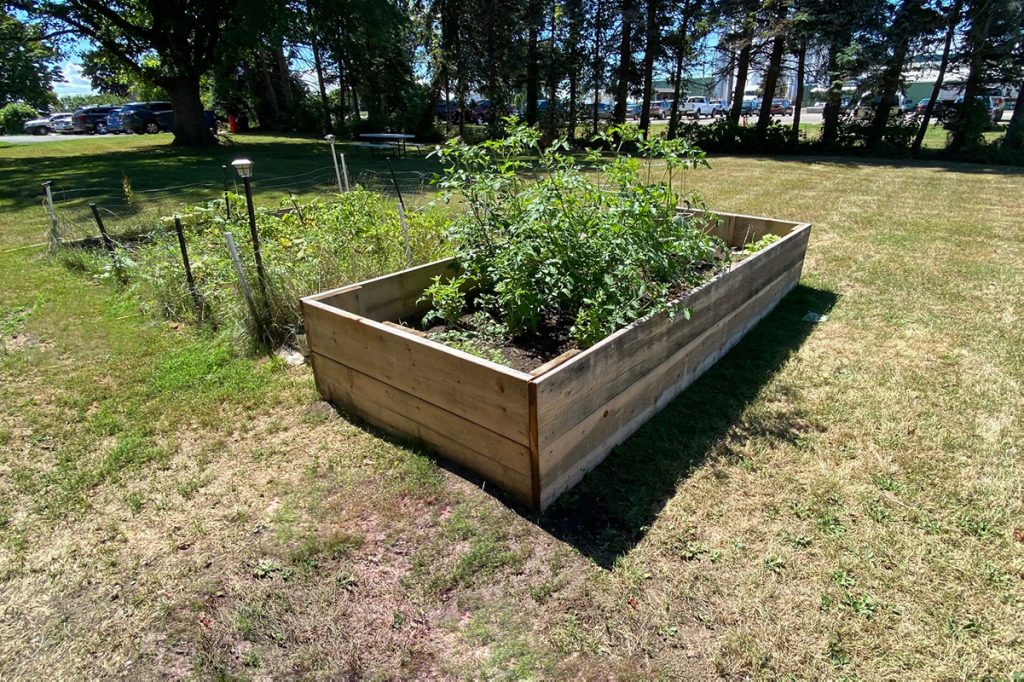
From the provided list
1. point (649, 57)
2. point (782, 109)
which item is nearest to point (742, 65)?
point (649, 57)

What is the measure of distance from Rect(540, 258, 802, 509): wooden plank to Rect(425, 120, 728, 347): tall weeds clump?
0.33m

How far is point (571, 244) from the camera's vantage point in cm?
292

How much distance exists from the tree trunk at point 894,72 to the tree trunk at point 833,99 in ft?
3.25

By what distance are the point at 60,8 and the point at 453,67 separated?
11.4 meters

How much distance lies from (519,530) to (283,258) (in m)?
2.97

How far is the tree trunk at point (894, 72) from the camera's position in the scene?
48.5 ft

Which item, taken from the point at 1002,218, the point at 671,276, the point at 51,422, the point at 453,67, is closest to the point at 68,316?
the point at 51,422

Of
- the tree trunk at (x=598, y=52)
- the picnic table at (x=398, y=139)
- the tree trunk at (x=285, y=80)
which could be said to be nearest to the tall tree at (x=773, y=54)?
the tree trunk at (x=598, y=52)

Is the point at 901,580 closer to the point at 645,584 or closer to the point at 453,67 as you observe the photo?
the point at 645,584

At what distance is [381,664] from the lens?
68.9 inches

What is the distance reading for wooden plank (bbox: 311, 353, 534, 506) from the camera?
7.68 feet

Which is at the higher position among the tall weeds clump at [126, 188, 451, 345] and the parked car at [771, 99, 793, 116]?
the parked car at [771, 99, 793, 116]

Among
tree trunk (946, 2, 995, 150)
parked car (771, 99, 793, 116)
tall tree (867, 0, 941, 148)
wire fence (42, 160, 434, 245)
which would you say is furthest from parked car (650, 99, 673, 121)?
wire fence (42, 160, 434, 245)

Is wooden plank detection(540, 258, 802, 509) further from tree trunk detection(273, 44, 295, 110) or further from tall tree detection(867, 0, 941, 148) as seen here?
tree trunk detection(273, 44, 295, 110)
